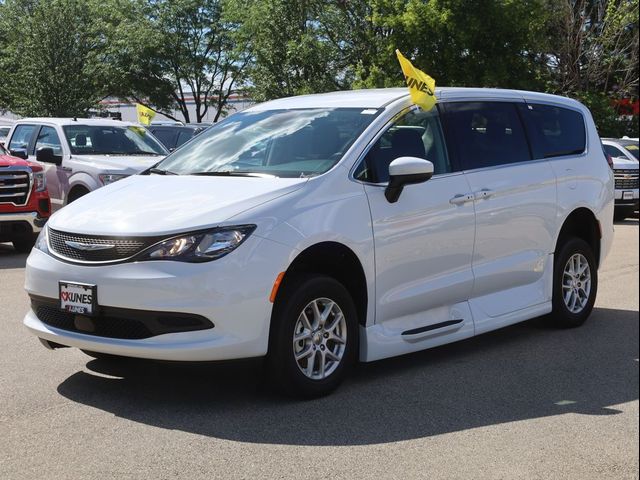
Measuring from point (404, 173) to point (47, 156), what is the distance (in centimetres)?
921

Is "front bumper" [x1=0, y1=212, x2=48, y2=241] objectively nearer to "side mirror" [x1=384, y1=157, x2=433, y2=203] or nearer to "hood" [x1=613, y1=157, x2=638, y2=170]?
"side mirror" [x1=384, y1=157, x2=433, y2=203]

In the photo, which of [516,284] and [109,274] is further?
[516,284]

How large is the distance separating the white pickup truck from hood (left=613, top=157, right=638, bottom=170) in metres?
10.4

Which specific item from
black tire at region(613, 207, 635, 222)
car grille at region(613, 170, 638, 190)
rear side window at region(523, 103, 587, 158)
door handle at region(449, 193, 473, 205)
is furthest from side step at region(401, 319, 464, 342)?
black tire at region(613, 207, 635, 222)

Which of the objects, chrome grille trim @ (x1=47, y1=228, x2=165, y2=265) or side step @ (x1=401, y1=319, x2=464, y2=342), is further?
side step @ (x1=401, y1=319, x2=464, y2=342)

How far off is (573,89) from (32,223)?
23628 millimetres

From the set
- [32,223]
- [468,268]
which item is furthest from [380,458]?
[32,223]

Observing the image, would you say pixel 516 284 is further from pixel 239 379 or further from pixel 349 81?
pixel 349 81

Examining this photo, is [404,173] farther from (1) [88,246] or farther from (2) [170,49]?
(2) [170,49]

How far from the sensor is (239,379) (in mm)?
6227

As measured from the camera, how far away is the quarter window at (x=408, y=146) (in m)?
6.20

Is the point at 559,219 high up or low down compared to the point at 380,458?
up

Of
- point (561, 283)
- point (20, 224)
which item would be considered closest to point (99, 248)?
point (561, 283)

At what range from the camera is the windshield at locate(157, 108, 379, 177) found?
6202 millimetres
